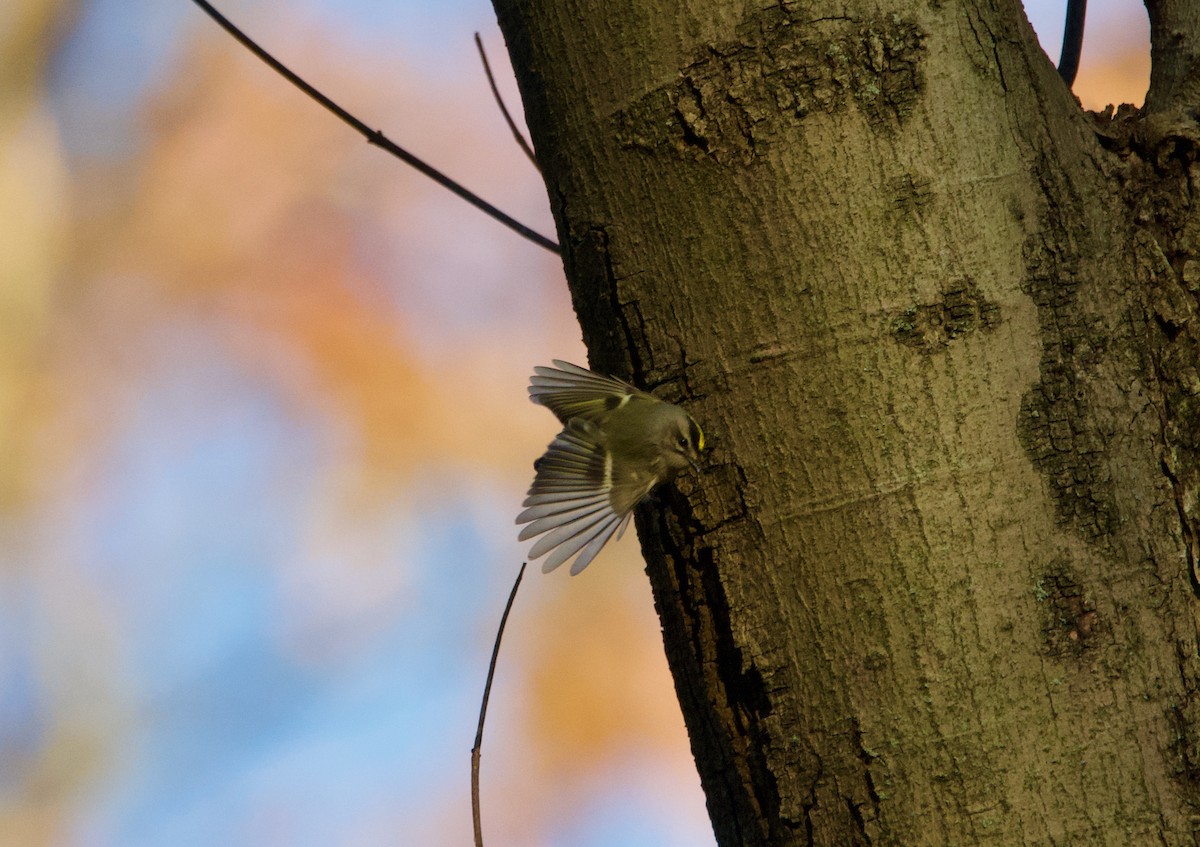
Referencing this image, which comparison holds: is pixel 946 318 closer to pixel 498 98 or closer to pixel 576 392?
pixel 576 392

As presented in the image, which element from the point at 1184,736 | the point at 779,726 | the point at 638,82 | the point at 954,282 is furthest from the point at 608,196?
the point at 1184,736

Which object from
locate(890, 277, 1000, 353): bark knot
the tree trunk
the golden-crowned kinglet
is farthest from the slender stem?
the golden-crowned kinglet

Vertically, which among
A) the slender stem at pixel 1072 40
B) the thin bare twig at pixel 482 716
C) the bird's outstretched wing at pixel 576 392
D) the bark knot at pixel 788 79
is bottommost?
the thin bare twig at pixel 482 716

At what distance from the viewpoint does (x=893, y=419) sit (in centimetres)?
59

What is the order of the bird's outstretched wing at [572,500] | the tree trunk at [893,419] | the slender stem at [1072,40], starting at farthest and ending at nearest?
the slender stem at [1072,40] → the bird's outstretched wing at [572,500] → the tree trunk at [893,419]

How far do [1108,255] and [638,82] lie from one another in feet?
Result: 0.94

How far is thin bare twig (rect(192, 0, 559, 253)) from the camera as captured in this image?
785mm

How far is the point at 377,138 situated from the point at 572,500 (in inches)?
12.3

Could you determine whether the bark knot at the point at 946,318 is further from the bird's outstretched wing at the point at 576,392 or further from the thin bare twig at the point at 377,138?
the thin bare twig at the point at 377,138

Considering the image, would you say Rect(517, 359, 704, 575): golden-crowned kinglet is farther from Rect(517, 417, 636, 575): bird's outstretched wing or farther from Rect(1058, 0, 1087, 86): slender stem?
Rect(1058, 0, 1087, 86): slender stem

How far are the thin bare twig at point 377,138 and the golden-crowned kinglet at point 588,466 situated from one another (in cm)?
11

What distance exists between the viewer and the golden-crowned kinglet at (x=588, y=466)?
65cm

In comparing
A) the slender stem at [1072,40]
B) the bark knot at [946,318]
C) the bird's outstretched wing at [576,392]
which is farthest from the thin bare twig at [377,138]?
the slender stem at [1072,40]

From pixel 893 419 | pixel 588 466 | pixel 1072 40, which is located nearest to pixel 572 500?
pixel 588 466
